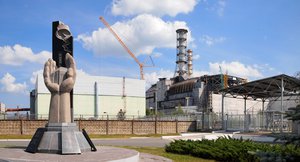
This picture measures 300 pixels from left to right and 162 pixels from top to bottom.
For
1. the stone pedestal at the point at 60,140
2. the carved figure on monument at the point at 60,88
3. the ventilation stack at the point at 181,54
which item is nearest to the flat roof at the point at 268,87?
the carved figure on monument at the point at 60,88

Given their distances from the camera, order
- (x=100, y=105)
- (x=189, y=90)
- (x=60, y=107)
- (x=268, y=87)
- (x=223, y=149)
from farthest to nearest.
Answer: (x=189, y=90) → (x=100, y=105) → (x=268, y=87) → (x=223, y=149) → (x=60, y=107)

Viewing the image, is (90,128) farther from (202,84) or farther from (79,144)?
(202,84)

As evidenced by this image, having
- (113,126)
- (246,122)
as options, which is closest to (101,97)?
(113,126)

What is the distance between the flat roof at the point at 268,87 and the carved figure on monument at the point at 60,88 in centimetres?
2563

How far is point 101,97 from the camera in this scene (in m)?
67.5

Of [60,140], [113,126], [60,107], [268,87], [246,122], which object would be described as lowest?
[113,126]

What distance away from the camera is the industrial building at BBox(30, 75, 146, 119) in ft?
203

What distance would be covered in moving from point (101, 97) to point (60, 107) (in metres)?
53.2

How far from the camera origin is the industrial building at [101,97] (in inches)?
2432

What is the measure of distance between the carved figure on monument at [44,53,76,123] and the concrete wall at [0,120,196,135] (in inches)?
697

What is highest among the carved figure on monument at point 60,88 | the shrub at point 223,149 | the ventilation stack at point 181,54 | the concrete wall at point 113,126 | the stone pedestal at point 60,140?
the ventilation stack at point 181,54

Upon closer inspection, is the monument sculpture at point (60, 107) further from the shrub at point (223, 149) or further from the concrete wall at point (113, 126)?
the concrete wall at point (113, 126)

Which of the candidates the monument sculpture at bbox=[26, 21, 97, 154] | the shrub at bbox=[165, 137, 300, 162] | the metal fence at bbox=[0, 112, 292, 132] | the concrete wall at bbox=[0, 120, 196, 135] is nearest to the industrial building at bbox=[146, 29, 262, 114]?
the metal fence at bbox=[0, 112, 292, 132]

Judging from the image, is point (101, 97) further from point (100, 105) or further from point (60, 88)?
point (60, 88)
